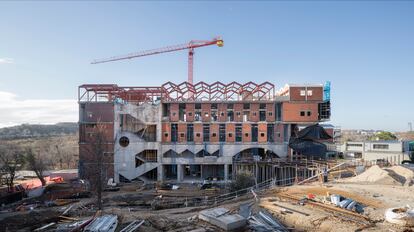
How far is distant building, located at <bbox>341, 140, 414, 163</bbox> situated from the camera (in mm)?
50938

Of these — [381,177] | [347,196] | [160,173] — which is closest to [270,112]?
[160,173]

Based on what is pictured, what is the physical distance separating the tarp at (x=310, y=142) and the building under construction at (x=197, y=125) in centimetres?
114

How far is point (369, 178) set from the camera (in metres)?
25.0

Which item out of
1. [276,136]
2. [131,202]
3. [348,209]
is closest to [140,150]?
[131,202]

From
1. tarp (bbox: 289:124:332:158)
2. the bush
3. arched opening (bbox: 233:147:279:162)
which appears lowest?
the bush

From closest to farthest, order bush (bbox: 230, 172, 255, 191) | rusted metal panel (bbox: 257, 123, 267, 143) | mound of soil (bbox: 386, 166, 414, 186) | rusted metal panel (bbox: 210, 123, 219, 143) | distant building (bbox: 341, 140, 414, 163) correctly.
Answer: mound of soil (bbox: 386, 166, 414, 186) < bush (bbox: 230, 172, 255, 191) < rusted metal panel (bbox: 257, 123, 267, 143) < rusted metal panel (bbox: 210, 123, 219, 143) < distant building (bbox: 341, 140, 414, 163)

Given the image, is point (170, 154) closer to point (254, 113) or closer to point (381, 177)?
point (254, 113)

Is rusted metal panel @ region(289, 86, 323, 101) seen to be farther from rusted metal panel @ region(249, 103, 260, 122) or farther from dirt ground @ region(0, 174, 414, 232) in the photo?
dirt ground @ region(0, 174, 414, 232)

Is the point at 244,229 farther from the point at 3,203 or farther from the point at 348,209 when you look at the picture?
the point at 3,203

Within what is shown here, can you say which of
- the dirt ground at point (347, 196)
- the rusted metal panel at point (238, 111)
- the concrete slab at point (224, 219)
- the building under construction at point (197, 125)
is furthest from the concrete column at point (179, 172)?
the concrete slab at point (224, 219)

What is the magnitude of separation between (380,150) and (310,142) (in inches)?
916

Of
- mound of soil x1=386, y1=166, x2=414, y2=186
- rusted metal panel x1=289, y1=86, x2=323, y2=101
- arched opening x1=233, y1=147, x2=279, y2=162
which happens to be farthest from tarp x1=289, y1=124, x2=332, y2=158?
mound of soil x1=386, y1=166, x2=414, y2=186

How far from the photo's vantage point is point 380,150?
54250mm

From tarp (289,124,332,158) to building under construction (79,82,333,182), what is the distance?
44.7 inches
